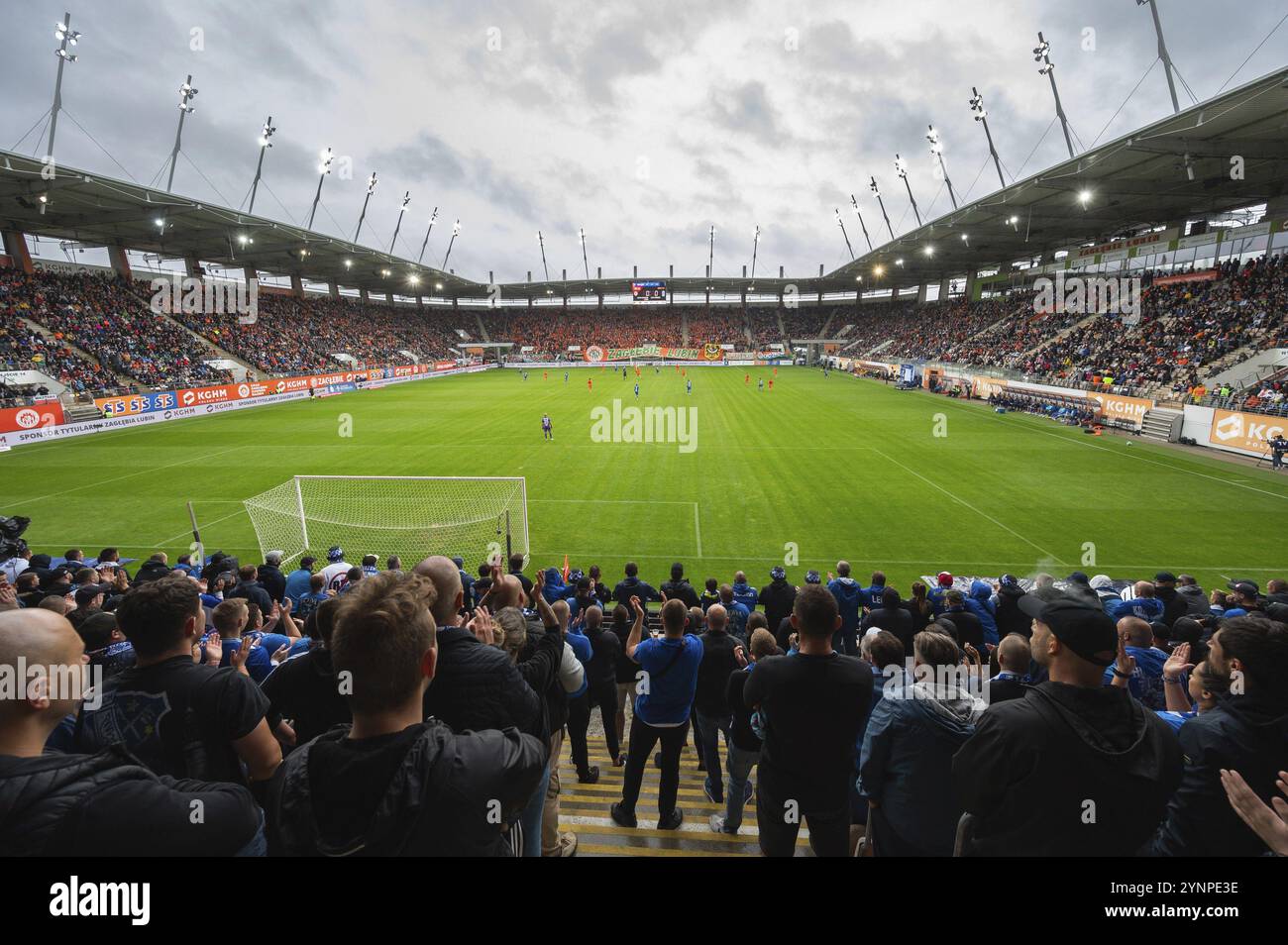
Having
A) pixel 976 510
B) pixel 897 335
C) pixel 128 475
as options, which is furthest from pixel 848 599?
pixel 897 335

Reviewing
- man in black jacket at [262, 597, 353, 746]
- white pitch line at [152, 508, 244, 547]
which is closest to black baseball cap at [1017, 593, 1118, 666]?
man in black jacket at [262, 597, 353, 746]

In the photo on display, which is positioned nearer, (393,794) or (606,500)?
(393,794)

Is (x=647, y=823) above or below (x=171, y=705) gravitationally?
below

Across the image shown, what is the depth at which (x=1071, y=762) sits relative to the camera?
224 centimetres

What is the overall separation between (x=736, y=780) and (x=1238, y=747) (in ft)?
10.5

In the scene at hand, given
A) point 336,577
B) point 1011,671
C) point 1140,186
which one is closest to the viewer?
point 1011,671

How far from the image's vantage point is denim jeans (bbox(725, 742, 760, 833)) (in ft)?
15.3

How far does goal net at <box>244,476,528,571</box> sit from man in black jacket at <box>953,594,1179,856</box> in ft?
34.1

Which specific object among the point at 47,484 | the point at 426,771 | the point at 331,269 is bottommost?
the point at 47,484

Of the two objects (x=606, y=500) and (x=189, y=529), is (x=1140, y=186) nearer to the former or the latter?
(x=606, y=500)

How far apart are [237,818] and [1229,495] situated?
79.2ft
